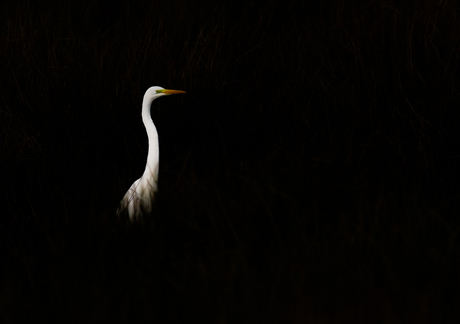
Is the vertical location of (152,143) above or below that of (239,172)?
above

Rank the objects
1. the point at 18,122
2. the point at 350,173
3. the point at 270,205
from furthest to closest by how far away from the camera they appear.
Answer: the point at 18,122
the point at 350,173
the point at 270,205

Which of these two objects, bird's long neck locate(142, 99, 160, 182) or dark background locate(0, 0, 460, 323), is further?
bird's long neck locate(142, 99, 160, 182)

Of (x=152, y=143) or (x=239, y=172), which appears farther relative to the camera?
(x=152, y=143)

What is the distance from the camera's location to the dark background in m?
1.81

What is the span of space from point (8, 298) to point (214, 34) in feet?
7.14

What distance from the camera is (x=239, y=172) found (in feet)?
8.29

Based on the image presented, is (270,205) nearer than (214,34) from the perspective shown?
Yes

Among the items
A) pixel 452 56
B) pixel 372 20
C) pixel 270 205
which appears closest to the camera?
pixel 270 205

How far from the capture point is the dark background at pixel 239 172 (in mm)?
1811

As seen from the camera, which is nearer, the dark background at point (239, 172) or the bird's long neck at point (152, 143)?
the dark background at point (239, 172)

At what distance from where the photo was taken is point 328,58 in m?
3.29

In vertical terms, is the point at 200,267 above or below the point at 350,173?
below

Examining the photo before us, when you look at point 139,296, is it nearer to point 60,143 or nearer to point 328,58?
point 60,143

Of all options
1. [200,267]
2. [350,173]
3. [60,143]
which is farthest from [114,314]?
[60,143]
